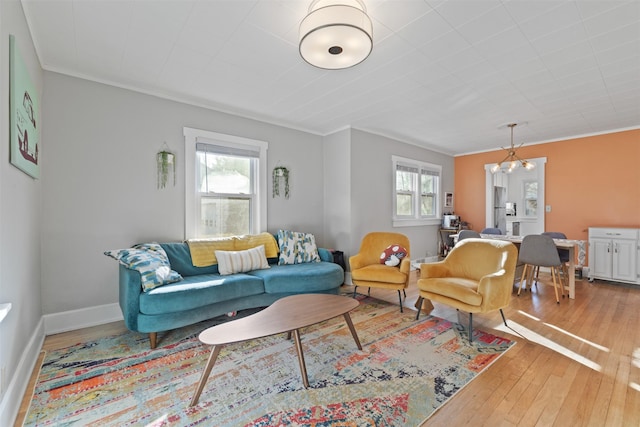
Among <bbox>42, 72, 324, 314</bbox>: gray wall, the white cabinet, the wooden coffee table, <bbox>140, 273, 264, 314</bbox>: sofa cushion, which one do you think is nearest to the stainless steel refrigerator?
the white cabinet

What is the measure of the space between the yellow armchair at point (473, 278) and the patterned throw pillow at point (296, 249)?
1.45 m

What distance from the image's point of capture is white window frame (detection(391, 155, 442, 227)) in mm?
5359

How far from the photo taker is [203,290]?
8.75 feet

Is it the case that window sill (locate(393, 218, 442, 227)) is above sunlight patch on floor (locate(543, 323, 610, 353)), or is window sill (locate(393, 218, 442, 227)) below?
above

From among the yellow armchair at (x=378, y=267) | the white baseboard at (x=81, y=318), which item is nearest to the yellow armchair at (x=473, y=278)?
the yellow armchair at (x=378, y=267)

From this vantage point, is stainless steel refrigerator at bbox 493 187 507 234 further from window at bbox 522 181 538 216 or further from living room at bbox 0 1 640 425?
window at bbox 522 181 538 216

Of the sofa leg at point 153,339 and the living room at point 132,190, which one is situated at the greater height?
the living room at point 132,190

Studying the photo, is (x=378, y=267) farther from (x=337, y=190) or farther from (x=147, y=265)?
(x=147, y=265)

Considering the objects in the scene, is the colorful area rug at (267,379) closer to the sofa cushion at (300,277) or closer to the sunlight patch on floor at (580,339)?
the sofa cushion at (300,277)

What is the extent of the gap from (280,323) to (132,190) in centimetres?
235

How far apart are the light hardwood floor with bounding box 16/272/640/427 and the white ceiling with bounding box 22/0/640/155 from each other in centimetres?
247

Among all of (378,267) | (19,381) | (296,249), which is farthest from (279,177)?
(19,381)

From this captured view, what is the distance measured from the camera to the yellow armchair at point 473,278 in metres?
2.60

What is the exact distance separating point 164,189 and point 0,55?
195 centimetres
